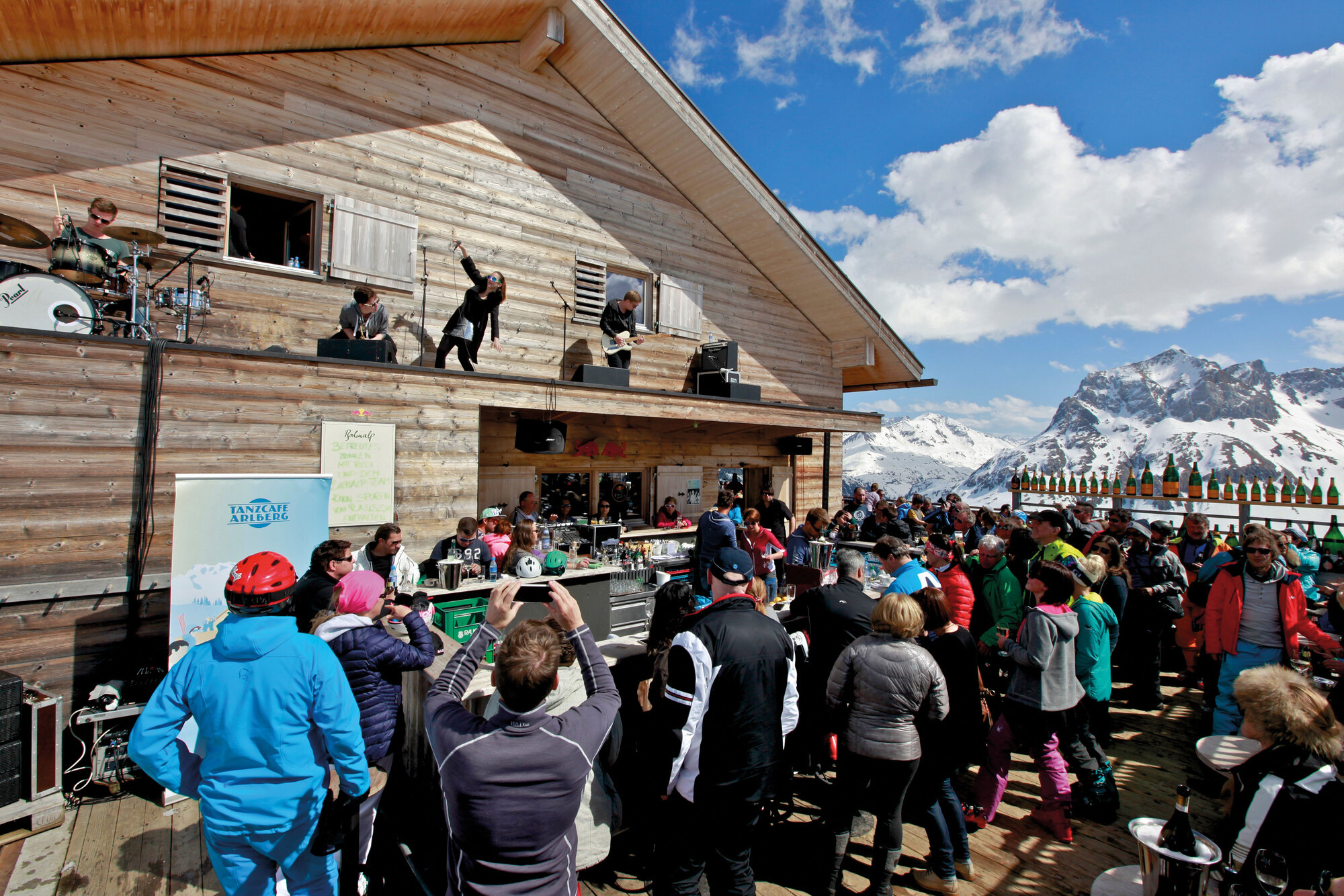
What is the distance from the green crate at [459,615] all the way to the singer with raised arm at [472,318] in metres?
3.32

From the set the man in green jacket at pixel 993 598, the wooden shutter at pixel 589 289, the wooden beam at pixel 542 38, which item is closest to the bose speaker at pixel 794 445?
the wooden shutter at pixel 589 289

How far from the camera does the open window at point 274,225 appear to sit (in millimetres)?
6992

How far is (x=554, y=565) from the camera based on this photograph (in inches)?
194

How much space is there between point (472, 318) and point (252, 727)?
20.1ft

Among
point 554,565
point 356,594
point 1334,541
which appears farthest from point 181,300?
point 1334,541

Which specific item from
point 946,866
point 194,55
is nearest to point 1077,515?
point 946,866

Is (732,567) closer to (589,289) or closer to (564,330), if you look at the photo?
(564,330)

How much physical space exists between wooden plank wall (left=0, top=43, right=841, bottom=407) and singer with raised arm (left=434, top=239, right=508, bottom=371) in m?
0.64

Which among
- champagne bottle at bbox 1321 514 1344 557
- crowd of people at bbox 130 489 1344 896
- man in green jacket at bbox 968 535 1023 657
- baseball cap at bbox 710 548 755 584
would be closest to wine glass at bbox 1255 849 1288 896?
crowd of people at bbox 130 489 1344 896

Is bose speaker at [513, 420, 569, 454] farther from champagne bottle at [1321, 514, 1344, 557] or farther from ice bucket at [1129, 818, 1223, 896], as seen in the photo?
champagne bottle at [1321, 514, 1344, 557]

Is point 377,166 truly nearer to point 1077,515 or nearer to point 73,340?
point 73,340

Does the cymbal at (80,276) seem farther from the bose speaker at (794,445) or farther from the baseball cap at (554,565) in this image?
the bose speaker at (794,445)

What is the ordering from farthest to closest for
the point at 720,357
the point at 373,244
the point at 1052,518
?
the point at 720,357
the point at 373,244
the point at 1052,518

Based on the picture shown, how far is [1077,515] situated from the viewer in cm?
879
